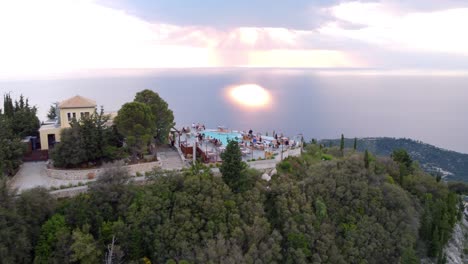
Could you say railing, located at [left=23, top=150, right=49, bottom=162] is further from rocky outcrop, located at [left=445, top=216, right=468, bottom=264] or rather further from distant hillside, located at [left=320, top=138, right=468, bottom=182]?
distant hillside, located at [left=320, top=138, right=468, bottom=182]

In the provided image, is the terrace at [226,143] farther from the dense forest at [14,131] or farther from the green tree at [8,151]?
Result: the dense forest at [14,131]

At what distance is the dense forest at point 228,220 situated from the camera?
13203 millimetres

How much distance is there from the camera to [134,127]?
1842 cm

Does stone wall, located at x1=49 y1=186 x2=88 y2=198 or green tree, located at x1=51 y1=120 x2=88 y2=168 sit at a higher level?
green tree, located at x1=51 y1=120 x2=88 y2=168

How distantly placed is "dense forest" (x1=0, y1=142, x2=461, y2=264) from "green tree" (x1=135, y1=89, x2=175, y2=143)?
5.94 m

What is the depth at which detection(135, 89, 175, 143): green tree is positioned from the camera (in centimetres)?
2203

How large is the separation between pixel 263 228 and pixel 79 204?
334 inches

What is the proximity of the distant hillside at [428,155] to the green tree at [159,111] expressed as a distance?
131 ft

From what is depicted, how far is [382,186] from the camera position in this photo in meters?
20.5

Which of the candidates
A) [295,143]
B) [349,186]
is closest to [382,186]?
[349,186]

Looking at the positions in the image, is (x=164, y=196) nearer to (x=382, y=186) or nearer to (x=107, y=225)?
(x=107, y=225)

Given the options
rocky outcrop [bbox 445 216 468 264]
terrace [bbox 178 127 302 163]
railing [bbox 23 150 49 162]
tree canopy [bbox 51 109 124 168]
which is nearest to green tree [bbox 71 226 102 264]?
tree canopy [bbox 51 109 124 168]

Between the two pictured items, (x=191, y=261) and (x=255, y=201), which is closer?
(x=191, y=261)

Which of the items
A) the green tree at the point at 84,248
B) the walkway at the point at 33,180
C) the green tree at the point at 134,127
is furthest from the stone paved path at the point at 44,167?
the green tree at the point at 84,248
